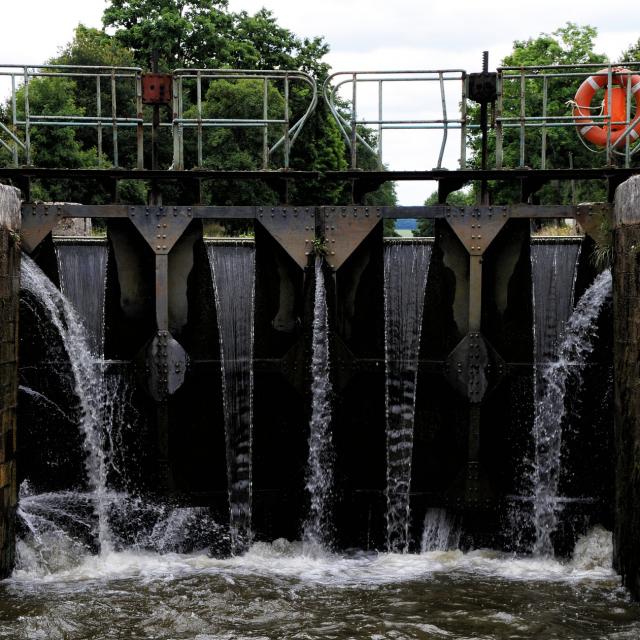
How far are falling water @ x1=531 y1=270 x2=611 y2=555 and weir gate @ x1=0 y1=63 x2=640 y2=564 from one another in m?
Result: 0.14

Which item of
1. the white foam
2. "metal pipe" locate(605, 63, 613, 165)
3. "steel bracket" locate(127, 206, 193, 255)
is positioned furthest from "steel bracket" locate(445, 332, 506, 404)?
"steel bracket" locate(127, 206, 193, 255)

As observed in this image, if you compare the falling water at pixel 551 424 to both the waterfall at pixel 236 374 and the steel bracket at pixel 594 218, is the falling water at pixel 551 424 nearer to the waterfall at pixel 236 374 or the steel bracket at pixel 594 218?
the steel bracket at pixel 594 218

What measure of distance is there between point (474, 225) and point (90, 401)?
5.22m

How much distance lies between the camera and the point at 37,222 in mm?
13336

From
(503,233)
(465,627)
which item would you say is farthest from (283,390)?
(465,627)

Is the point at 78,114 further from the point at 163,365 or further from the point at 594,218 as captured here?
the point at 594,218

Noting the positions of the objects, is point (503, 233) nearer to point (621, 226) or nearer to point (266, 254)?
point (621, 226)

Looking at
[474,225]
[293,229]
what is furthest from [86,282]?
[474,225]

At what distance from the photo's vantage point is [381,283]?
554 inches

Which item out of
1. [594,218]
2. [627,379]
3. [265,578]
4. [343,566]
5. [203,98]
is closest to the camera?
[627,379]

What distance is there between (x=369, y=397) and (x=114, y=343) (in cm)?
331

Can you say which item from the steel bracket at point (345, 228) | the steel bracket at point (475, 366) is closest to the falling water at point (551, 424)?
the steel bracket at point (475, 366)

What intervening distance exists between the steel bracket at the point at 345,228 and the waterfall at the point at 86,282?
2837mm

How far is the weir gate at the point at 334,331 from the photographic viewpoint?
44.7 ft
